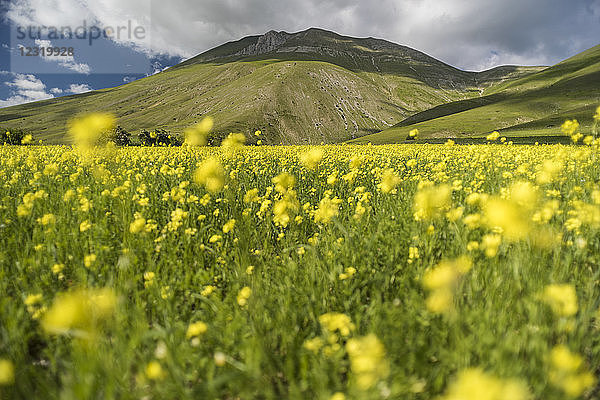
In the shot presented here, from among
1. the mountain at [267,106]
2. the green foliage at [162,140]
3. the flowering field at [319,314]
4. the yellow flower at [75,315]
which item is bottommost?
the flowering field at [319,314]

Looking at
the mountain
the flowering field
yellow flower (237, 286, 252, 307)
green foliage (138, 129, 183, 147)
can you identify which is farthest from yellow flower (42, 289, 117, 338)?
the mountain

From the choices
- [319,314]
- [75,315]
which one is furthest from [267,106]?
[75,315]

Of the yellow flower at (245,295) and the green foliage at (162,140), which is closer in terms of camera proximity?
the yellow flower at (245,295)

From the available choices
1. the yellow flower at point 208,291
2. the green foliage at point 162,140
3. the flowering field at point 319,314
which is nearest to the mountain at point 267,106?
the green foliage at point 162,140

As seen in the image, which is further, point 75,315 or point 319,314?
point 319,314

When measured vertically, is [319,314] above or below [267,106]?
below

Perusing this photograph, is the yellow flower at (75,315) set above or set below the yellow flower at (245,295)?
above

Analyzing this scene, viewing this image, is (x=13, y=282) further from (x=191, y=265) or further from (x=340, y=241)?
(x=340, y=241)

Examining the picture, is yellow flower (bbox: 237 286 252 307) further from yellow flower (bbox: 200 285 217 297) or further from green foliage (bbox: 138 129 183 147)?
green foliage (bbox: 138 129 183 147)

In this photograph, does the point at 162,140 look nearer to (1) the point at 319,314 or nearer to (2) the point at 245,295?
(2) the point at 245,295

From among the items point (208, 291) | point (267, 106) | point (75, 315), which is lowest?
point (208, 291)

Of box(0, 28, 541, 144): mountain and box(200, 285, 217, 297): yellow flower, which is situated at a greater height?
box(0, 28, 541, 144): mountain

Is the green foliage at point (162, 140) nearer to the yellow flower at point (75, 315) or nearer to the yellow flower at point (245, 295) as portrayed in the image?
the yellow flower at point (245, 295)

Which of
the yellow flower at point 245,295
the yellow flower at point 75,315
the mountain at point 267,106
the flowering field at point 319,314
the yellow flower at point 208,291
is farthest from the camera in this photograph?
the mountain at point 267,106
